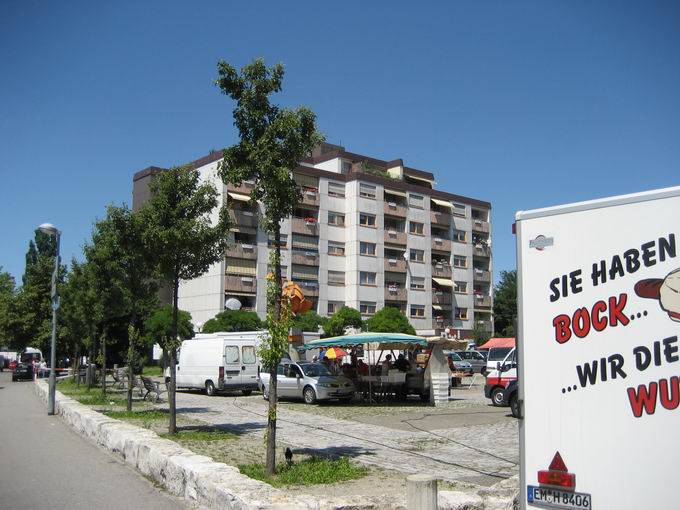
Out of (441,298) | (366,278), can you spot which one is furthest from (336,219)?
(441,298)

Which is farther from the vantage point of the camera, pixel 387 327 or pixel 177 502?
pixel 387 327

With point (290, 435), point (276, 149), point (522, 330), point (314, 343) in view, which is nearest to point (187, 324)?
point (314, 343)

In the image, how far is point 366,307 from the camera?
6781cm

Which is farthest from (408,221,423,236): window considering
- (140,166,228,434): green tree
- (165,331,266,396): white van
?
(140,166,228,434): green tree

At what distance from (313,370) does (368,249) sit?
4491 cm

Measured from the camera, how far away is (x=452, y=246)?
7738 cm

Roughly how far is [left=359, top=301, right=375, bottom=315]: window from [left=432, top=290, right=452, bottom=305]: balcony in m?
9.46

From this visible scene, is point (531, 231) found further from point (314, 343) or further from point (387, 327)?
point (387, 327)

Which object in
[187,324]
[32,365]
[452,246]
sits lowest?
[32,365]

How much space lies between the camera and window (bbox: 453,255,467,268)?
7756 cm

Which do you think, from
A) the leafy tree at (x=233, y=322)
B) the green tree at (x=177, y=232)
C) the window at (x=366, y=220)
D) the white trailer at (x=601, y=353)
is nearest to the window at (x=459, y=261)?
the window at (x=366, y=220)

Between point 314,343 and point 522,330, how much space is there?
21.6 m

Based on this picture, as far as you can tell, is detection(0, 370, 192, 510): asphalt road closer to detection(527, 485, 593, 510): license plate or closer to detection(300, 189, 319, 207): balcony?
detection(527, 485, 593, 510): license plate

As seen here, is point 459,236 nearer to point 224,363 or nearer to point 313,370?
point 224,363
